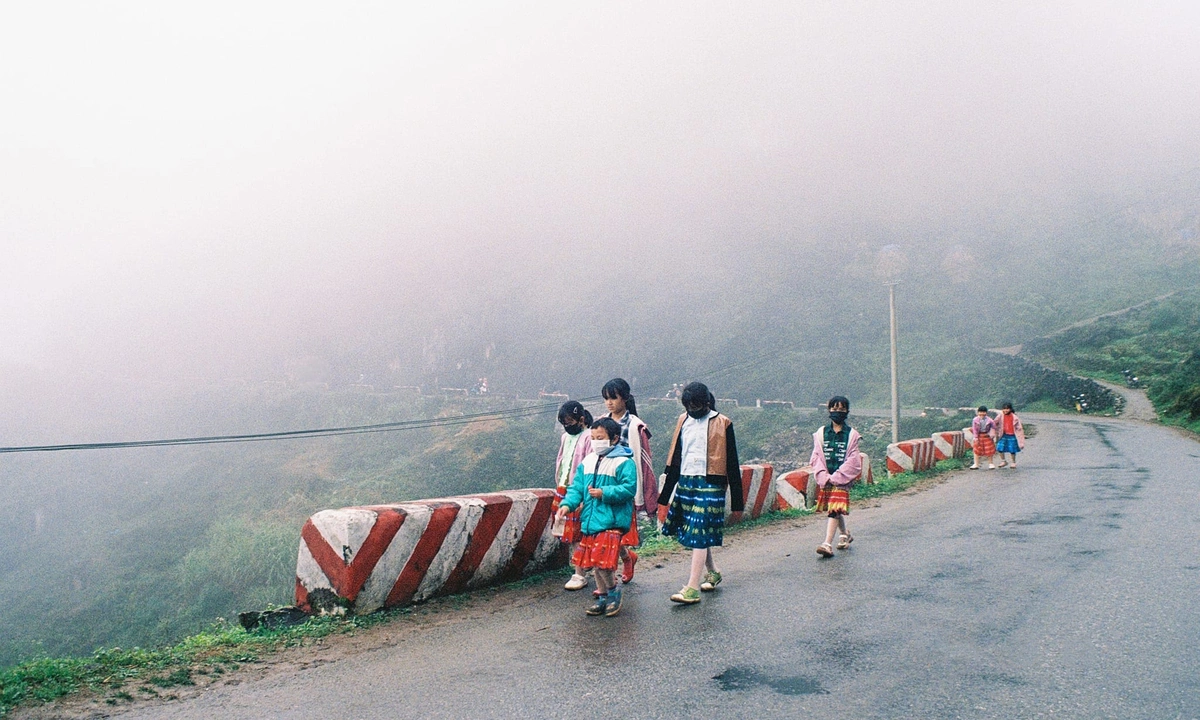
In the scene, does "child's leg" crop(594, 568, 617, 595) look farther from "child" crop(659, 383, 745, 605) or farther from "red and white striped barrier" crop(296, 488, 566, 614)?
"red and white striped barrier" crop(296, 488, 566, 614)

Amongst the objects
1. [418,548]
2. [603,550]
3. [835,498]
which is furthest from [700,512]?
[835,498]

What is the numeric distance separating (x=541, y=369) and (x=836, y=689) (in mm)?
85269

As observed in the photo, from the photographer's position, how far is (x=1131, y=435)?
28.3 meters

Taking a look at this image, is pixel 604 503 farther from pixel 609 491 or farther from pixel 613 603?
pixel 613 603

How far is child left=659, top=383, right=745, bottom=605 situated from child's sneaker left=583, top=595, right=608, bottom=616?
63cm

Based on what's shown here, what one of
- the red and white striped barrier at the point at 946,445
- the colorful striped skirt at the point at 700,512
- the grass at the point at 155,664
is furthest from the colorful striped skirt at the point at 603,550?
the red and white striped barrier at the point at 946,445

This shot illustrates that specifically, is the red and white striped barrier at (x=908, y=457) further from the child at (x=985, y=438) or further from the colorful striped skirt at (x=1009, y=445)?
the colorful striped skirt at (x=1009, y=445)

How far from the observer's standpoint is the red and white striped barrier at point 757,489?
38.3ft

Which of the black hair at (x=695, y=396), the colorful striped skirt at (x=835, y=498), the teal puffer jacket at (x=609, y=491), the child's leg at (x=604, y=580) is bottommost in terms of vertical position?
the child's leg at (x=604, y=580)

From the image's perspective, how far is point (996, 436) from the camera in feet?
63.3

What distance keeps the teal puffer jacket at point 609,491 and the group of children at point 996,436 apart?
15552 millimetres

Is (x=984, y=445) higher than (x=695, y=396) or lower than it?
lower

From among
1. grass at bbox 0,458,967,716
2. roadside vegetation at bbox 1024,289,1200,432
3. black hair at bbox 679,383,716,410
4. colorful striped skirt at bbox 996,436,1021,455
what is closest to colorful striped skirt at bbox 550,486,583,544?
black hair at bbox 679,383,716,410

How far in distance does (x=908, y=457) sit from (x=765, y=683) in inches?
628
